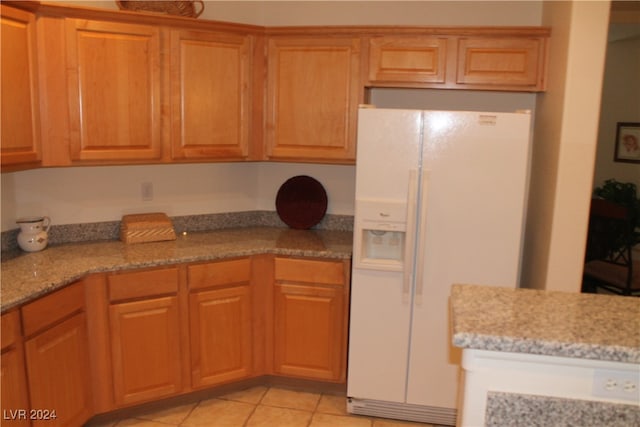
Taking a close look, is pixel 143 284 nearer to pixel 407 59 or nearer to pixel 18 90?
pixel 18 90

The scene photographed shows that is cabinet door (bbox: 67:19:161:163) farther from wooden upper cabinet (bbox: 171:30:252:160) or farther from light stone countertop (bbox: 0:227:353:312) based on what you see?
light stone countertop (bbox: 0:227:353:312)

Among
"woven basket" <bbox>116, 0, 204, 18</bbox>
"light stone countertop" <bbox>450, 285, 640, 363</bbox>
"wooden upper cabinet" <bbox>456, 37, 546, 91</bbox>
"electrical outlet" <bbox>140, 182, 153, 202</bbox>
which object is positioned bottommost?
"light stone countertop" <bbox>450, 285, 640, 363</bbox>

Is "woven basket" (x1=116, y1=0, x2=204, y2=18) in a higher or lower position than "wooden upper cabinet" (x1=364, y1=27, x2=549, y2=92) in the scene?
higher

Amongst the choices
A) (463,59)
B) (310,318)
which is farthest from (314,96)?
(310,318)

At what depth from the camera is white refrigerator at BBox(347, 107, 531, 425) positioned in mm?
2643

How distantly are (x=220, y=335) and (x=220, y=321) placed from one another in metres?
0.08

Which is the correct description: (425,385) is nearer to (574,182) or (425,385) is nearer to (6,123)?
(574,182)

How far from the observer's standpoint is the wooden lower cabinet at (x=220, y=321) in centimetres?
289

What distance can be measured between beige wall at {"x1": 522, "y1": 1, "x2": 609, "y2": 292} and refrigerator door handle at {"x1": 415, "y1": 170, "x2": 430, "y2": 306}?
0.68 m

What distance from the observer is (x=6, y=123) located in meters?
2.37

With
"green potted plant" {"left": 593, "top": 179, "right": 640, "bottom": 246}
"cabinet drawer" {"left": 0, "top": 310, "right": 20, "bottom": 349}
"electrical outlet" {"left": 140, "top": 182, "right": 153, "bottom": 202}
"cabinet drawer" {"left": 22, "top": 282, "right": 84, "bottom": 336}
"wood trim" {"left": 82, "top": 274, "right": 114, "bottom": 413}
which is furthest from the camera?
"green potted plant" {"left": 593, "top": 179, "right": 640, "bottom": 246}

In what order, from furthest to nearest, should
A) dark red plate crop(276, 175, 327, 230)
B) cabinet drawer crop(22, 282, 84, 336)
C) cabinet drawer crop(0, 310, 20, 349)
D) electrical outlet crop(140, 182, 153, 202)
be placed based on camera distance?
dark red plate crop(276, 175, 327, 230) → electrical outlet crop(140, 182, 153, 202) → cabinet drawer crop(22, 282, 84, 336) → cabinet drawer crop(0, 310, 20, 349)

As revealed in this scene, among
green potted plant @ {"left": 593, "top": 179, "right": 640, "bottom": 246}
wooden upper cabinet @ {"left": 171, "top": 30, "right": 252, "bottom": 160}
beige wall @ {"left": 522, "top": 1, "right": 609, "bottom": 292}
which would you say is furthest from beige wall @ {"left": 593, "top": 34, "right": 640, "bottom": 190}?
wooden upper cabinet @ {"left": 171, "top": 30, "right": 252, "bottom": 160}

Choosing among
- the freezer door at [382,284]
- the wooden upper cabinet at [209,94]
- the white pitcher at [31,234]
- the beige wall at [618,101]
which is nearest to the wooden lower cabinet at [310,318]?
the freezer door at [382,284]
